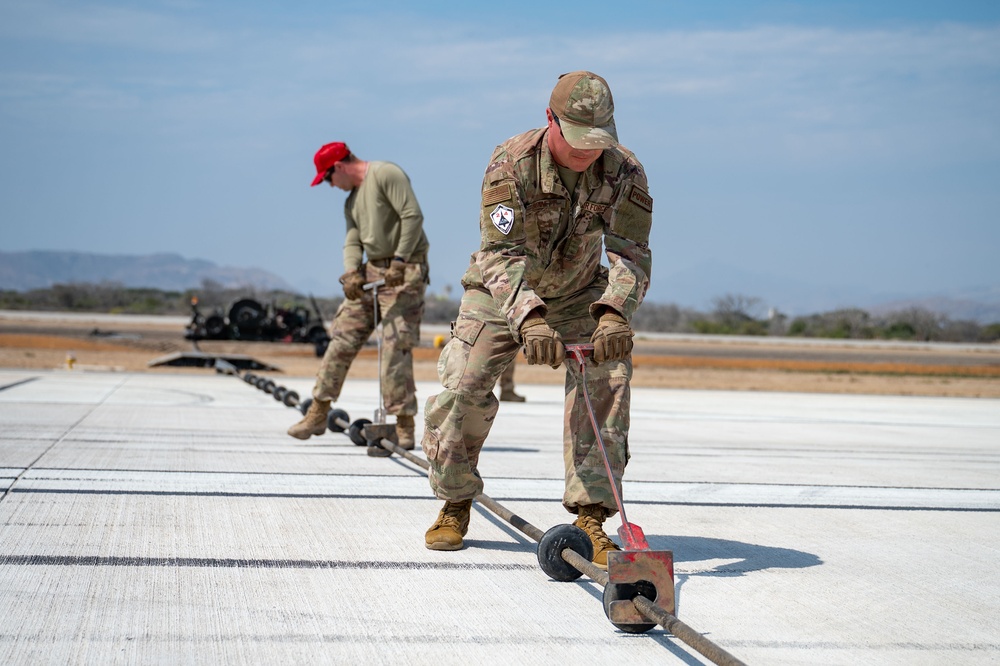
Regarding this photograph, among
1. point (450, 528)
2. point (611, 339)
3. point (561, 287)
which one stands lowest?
point (450, 528)

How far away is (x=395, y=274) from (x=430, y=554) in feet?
11.3

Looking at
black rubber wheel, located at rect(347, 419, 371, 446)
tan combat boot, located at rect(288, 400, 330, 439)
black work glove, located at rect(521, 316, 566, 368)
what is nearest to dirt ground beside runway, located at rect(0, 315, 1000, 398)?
tan combat boot, located at rect(288, 400, 330, 439)

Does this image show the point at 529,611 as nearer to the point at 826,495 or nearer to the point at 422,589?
the point at 422,589

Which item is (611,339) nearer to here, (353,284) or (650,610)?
(650,610)

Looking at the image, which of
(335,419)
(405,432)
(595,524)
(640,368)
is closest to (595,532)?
(595,524)

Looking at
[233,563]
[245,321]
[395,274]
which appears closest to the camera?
[233,563]

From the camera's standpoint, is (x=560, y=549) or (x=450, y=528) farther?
(x=450, y=528)

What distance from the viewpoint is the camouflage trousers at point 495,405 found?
455 cm

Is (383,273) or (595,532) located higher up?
(383,273)

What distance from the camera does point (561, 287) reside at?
15.6ft

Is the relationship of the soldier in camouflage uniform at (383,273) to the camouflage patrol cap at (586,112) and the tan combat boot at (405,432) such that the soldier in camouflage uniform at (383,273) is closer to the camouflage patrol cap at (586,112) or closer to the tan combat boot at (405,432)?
the tan combat boot at (405,432)

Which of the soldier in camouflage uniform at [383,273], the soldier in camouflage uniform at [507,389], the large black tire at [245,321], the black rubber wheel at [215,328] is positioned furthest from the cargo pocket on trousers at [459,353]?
the large black tire at [245,321]

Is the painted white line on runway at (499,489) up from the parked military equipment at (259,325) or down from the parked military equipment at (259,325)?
down

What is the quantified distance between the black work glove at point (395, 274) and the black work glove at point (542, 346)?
373cm
